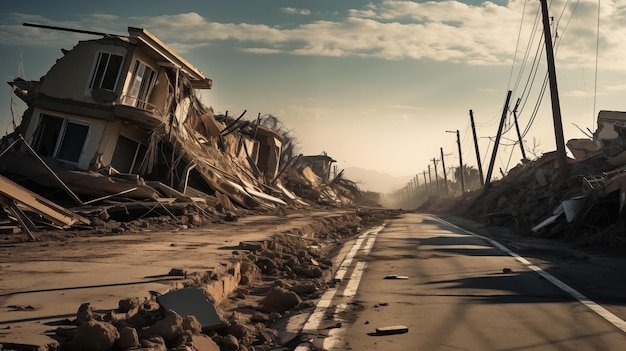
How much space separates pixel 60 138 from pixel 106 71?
9.68 feet

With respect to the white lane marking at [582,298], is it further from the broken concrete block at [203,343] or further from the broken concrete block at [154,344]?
the broken concrete block at [154,344]

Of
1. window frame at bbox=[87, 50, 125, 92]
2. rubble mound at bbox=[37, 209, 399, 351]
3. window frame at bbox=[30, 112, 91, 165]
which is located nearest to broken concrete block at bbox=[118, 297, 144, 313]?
rubble mound at bbox=[37, 209, 399, 351]

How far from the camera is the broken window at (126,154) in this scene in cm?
2272

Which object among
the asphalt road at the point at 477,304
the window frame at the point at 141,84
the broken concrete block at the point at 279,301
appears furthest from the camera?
the window frame at the point at 141,84

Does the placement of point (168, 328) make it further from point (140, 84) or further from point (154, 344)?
point (140, 84)

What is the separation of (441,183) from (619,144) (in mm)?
139912

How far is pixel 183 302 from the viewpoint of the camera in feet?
19.6

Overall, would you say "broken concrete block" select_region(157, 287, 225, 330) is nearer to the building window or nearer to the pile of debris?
the pile of debris

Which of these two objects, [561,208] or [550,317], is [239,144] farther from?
[550,317]

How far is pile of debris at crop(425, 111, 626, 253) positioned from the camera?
15695mm

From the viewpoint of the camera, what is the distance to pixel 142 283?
7387 mm

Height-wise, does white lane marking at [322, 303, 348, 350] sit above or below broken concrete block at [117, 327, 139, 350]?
above

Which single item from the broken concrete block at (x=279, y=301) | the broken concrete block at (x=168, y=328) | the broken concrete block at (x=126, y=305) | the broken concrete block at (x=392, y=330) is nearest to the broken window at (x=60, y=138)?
the broken concrete block at (x=279, y=301)

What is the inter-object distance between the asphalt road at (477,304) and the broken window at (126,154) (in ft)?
43.2
